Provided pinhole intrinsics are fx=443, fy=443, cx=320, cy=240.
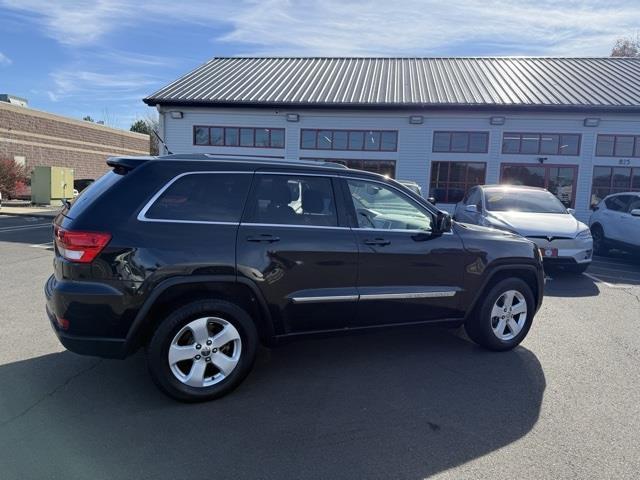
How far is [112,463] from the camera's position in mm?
2598

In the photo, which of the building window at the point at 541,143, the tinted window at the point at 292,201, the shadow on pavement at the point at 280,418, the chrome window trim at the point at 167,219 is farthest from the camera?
the building window at the point at 541,143

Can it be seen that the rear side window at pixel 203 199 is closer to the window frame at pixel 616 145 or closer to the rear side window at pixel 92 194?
the rear side window at pixel 92 194

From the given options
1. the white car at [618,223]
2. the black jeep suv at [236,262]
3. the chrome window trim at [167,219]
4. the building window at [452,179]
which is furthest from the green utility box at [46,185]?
the white car at [618,223]

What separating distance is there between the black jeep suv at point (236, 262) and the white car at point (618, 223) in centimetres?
743

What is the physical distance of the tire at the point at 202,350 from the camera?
125 inches

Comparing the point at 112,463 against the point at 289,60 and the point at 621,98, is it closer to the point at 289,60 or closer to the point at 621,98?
the point at 621,98

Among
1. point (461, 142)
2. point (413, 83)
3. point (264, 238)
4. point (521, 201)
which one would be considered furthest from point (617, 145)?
point (264, 238)

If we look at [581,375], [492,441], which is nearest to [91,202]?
[492,441]

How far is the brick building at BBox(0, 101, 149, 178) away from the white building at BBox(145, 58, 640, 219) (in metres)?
14.5

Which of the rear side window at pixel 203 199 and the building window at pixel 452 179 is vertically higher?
the building window at pixel 452 179

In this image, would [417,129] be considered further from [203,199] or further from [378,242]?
[203,199]

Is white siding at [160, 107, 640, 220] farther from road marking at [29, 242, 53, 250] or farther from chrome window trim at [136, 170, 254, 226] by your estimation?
chrome window trim at [136, 170, 254, 226]

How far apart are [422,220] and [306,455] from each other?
7.41 ft

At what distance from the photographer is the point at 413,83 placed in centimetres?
2030
